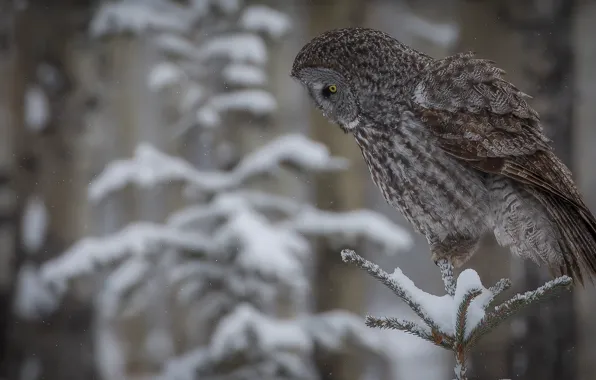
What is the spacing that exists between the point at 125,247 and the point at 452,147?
3.07m

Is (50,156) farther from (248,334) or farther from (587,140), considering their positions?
(587,140)

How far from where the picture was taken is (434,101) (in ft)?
4.92

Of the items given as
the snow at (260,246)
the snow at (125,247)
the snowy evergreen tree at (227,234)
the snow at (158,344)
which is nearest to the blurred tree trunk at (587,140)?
the snowy evergreen tree at (227,234)

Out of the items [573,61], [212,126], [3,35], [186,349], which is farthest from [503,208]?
[186,349]

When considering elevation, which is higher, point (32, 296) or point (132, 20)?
point (132, 20)

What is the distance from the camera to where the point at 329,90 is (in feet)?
4.82

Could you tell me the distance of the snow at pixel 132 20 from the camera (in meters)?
4.61

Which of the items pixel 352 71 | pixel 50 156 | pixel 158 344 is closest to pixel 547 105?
pixel 352 71

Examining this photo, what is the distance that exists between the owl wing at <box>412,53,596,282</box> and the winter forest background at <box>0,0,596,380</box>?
245cm

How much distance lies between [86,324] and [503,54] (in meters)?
3.86

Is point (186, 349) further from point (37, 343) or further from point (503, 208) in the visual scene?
point (503, 208)

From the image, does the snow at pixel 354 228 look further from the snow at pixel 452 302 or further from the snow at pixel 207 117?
the snow at pixel 452 302

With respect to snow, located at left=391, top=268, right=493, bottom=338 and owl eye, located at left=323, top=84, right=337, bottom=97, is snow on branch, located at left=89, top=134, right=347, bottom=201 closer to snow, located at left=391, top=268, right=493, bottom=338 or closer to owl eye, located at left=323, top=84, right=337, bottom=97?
owl eye, located at left=323, top=84, right=337, bottom=97

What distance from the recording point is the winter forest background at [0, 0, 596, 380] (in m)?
4.16
